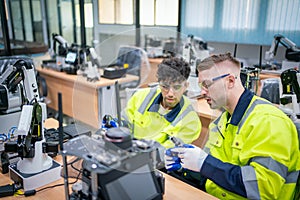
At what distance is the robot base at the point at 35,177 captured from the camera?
124 centimetres

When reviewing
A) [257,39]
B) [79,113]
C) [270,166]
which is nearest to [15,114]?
[79,113]

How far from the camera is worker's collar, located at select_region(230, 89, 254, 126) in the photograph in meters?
1.27

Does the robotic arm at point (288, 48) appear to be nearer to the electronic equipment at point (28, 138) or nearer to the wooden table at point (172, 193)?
the wooden table at point (172, 193)

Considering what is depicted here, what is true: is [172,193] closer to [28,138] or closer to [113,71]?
[28,138]

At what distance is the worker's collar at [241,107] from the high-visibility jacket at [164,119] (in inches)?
6.5

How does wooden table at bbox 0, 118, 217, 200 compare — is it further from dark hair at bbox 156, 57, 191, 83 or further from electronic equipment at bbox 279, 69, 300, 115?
electronic equipment at bbox 279, 69, 300, 115

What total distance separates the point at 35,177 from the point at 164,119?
25.0 inches

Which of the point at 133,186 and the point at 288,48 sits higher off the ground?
the point at 288,48

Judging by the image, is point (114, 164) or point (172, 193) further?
point (172, 193)

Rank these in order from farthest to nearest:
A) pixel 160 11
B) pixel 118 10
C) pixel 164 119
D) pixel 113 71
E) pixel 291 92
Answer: pixel 118 10
pixel 160 11
pixel 113 71
pixel 291 92
pixel 164 119

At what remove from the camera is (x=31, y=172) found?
1.28 m

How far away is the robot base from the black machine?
0.40 metres

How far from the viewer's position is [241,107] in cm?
129

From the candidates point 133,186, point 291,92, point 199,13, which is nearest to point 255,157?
point 133,186
